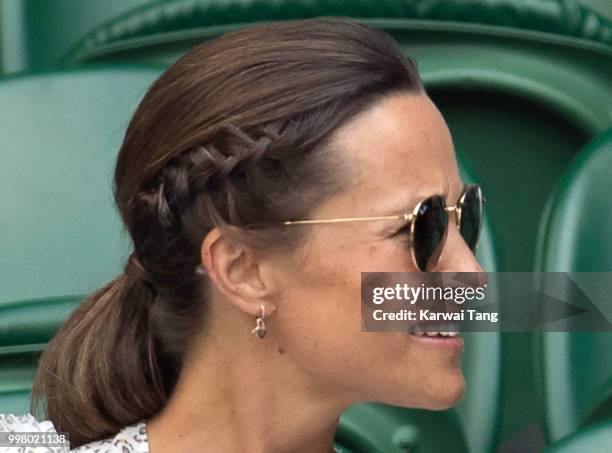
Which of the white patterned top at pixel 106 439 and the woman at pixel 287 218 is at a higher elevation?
the woman at pixel 287 218

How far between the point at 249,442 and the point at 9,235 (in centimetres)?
59

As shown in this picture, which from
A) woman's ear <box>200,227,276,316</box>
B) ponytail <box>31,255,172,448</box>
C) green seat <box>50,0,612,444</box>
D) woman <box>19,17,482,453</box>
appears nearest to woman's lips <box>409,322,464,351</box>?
woman <box>19,17,482,453</box>

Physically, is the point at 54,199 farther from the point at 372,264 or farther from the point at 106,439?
the point at 372,264

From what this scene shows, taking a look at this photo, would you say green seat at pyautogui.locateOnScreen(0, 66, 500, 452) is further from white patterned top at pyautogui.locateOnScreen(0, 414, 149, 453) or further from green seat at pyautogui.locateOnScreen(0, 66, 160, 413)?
white patterned top at pyautogui.locateOnScreen(0, 414, 149, 453)

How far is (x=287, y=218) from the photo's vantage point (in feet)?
3.65

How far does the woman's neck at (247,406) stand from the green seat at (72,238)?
0.83 feet

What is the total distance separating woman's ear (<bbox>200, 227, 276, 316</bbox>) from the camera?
1.13 meters

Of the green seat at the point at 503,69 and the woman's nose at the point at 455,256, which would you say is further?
the green seat at the point at 503,69

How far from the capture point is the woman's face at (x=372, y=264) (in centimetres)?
111

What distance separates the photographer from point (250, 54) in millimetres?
1114

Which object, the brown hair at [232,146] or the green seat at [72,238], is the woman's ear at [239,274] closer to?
the brown hair at [232,146]

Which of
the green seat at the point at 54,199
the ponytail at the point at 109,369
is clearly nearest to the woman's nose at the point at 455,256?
the ponytail at the point at 109,369

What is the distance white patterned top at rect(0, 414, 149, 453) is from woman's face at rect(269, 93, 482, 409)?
197mm

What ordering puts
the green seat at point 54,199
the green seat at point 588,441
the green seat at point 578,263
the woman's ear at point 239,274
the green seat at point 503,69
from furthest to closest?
the green seat at point 503,69, the green seat at point 54,199, the green seat at point 578,263, the woman's ear at point 239,274, the green seat at point 588,441
